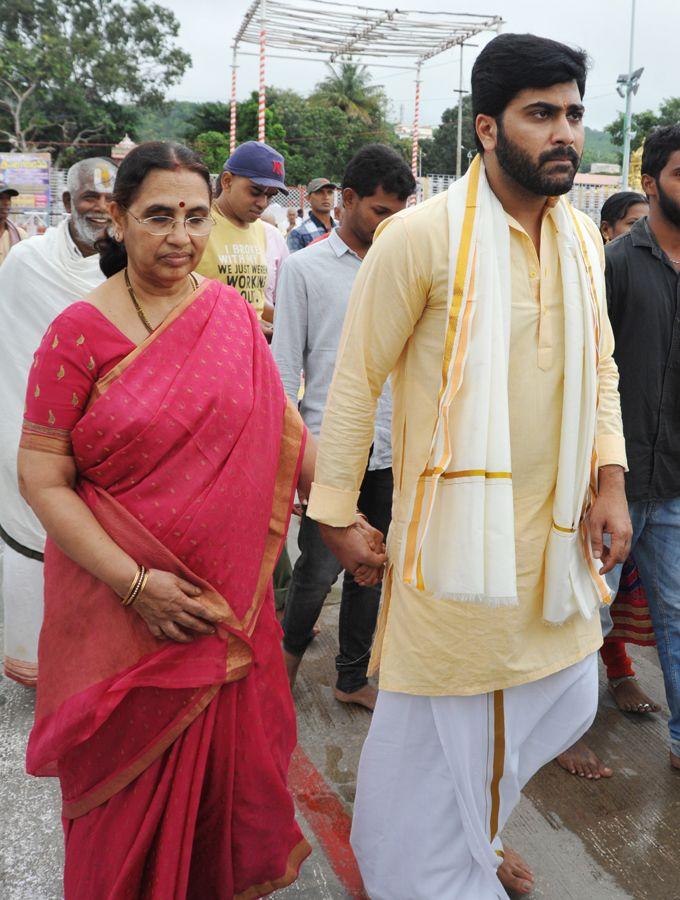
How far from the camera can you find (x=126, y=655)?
187cm

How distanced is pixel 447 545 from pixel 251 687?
61cm

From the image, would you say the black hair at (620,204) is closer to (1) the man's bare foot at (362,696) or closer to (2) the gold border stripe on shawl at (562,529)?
(1) the man's bare foot at (362,696)

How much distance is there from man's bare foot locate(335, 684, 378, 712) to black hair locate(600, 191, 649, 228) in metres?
2.71

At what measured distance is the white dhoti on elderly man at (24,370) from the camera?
3133 mm

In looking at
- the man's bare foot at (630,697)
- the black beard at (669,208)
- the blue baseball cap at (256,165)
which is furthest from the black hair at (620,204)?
the man's bare foot at (630,697)

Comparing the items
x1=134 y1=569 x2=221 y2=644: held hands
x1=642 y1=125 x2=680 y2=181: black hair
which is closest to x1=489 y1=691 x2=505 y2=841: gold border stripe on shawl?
x1=134 y1=569 x2=221 y2=644: held hands

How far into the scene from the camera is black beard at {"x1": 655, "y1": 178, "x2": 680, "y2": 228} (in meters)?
2.85

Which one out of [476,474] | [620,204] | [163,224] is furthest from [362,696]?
[620,204]

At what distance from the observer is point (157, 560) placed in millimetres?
1850

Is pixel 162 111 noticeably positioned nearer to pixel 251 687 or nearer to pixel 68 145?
pixel 68 145

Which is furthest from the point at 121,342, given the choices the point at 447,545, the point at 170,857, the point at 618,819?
the point at 618,819

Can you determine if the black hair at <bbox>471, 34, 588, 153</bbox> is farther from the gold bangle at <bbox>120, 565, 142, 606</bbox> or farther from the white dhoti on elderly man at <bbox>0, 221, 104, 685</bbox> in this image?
the white dhoti on elderly man at <bbox>0, 221, 104, 685</bbox>

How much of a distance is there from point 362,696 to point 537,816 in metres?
0.81

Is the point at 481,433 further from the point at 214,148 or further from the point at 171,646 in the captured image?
the point at 214,148
